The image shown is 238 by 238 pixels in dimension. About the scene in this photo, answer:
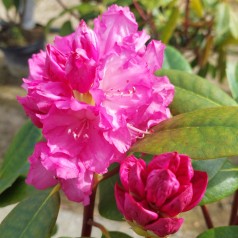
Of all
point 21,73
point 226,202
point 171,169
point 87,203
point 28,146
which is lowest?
point 21,73

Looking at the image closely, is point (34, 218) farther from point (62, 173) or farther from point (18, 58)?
point (18, 58)

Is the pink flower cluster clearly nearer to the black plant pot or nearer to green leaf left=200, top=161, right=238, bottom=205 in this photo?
green leaf left=200, top=161, right=238, bottom=205

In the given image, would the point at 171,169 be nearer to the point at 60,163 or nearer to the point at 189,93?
the point at 60,163

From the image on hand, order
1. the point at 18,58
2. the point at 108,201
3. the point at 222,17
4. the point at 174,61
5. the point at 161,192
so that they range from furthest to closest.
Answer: the point at 18,58 < the point at 222,17 < the point at 174,61 < the point at 108,201 < the point at 161,192

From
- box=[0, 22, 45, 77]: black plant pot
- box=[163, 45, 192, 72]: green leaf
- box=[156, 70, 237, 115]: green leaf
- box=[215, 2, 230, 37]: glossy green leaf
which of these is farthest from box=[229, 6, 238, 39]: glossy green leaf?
box=[0, 22, 45, 77]: black plant pot

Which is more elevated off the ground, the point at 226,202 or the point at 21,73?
the point at 226,202

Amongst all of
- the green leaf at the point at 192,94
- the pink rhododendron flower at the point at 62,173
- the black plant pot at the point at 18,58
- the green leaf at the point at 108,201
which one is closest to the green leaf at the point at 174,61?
the green leaf at the point at 192,94

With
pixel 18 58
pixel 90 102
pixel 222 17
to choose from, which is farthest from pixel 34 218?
pixel 18 58

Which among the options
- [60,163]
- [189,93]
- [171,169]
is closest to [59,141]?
[60,163]
